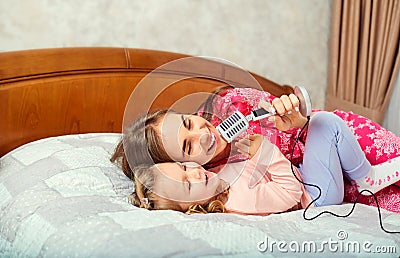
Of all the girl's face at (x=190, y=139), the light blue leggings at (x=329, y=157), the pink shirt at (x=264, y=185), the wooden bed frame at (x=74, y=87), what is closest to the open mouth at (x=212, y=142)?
the girl's face at (x=190, y=139)

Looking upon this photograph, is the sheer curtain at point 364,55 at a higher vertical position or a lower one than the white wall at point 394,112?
higher

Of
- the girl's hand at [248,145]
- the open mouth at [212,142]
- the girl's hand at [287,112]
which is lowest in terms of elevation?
the girl's hand at [248,145]

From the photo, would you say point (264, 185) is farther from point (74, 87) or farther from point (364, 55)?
point (364, 55)

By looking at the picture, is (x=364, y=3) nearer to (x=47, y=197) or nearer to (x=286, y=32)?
(x=286, y=32)

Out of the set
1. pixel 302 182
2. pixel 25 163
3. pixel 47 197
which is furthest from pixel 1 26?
pixel 302 182

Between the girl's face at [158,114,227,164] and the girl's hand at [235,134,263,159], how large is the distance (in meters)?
0.16

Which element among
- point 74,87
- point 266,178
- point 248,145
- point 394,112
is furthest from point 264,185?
point 394,112

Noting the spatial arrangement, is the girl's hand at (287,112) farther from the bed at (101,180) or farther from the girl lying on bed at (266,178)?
the bed at (101,180)

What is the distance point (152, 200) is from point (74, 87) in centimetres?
73

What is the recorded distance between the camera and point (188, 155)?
155 cm

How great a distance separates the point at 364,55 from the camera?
2479 millimetres

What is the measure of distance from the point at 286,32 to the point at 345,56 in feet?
0.96

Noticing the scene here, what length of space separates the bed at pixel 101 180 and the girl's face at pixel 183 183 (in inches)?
3.2

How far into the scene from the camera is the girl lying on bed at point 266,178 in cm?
A: 153
